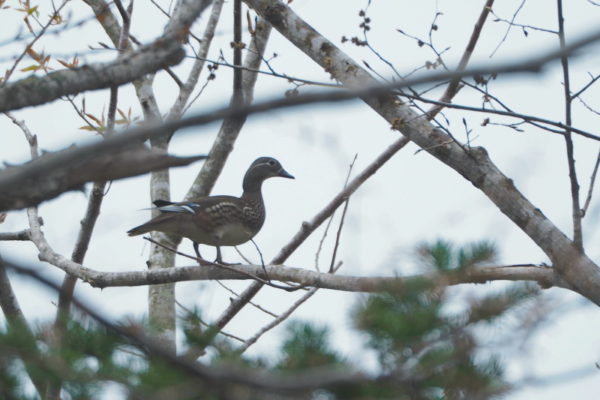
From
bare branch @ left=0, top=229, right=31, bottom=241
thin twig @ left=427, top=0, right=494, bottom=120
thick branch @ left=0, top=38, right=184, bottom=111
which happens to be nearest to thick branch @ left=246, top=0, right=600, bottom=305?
thin twig @ left=427, top=0, right=494, bottom=120

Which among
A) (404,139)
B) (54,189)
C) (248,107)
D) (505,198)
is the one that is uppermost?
(404,139)

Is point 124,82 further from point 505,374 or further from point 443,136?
point 443,136

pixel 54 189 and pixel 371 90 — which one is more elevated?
pixel 54 189

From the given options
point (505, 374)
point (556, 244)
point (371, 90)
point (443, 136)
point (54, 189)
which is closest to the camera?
point (371, 90)

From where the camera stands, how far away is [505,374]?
95.7 inches

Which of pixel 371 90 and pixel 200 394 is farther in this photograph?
pixel 200 394

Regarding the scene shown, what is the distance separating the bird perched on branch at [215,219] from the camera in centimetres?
627

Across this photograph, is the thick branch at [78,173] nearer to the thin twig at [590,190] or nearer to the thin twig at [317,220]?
the thin twig at [590,190]

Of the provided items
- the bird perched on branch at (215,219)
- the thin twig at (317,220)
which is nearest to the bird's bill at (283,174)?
the bird perched on branch at (215,219)

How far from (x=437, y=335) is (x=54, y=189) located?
106cm

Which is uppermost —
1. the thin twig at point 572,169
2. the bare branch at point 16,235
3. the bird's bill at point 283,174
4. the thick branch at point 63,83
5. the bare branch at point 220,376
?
the bird's bill at point 283,174

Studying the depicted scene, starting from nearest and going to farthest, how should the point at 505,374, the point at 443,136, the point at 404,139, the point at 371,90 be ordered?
the point at 371,90 < the point at 505,374 < the point at 443,136 < the point at 404,139

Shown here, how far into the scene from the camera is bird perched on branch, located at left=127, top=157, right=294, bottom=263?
20.6 feet

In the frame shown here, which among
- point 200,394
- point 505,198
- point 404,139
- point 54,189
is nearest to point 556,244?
point 505,198
